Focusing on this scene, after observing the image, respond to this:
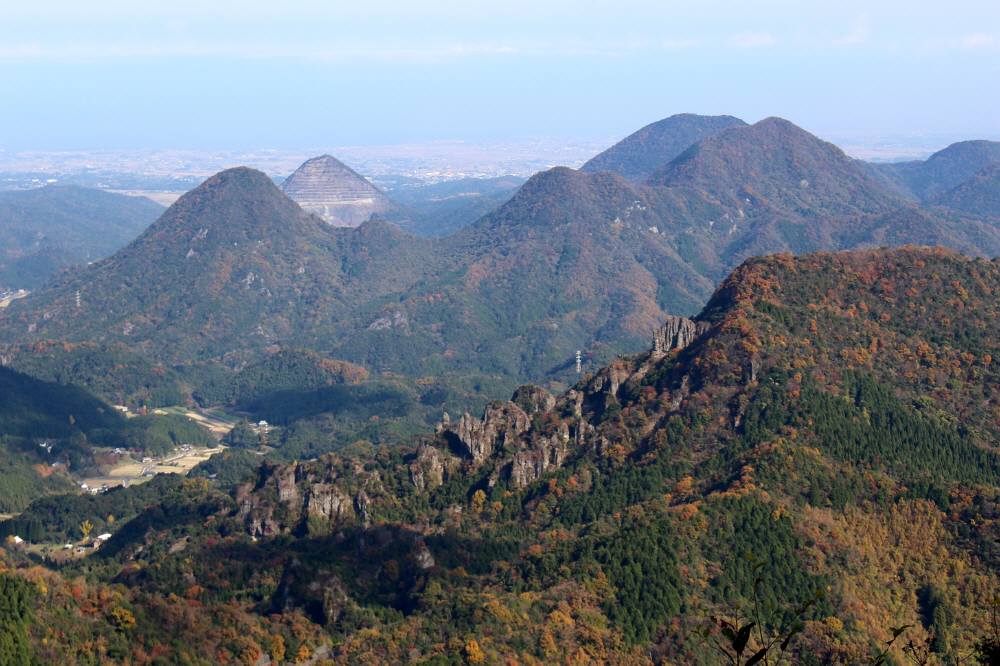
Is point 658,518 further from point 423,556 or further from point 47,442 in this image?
point 47,442

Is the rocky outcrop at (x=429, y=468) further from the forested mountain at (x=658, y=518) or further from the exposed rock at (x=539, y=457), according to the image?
the exposed rock at (x=539, y=457)

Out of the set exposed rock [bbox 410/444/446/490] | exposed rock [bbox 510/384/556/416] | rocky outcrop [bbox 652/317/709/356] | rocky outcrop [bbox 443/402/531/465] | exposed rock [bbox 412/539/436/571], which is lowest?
exposed rock [bbox 412/539/436/571]

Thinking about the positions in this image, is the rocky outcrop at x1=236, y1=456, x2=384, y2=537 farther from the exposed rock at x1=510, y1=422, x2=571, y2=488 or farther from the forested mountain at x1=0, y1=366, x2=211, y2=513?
the forested mountain at x1=0, y1=366, x2=211, y2=513

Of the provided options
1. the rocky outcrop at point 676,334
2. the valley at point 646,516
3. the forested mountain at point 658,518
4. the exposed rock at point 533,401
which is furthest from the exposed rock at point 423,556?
Answer: the rocky outcrop at point 676,334

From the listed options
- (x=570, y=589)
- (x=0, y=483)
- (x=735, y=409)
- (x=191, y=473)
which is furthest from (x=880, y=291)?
(x=0, y=483)

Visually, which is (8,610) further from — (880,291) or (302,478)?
(880,291)

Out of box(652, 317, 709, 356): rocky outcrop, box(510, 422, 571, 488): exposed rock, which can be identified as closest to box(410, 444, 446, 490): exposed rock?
box(510, 422, 571, 488): exposed rock

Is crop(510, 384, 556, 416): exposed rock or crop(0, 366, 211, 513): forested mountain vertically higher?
crop(510, 384, 556, 416): exposed rock
